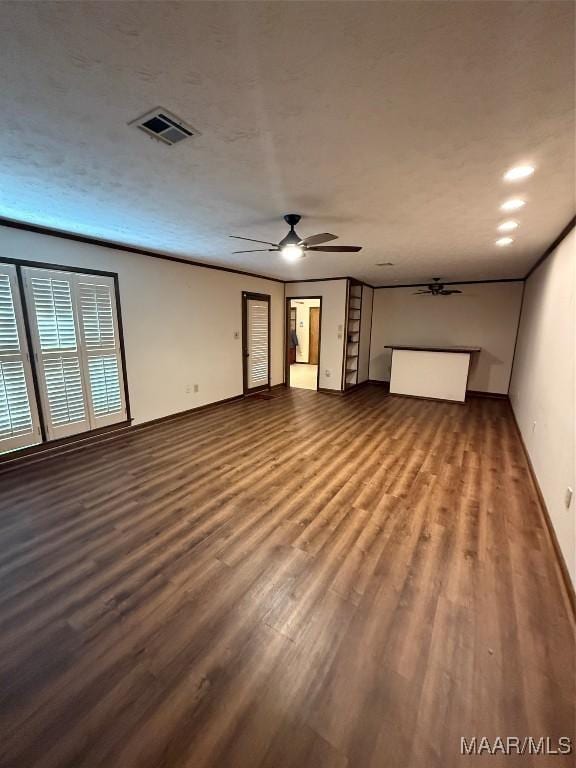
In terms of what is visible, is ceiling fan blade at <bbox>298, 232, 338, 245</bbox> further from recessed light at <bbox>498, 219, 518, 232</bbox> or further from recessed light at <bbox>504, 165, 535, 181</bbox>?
recessed light at <bbox>498, 219, 518, 232</bbox>

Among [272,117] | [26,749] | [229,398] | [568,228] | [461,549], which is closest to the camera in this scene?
[26,749]

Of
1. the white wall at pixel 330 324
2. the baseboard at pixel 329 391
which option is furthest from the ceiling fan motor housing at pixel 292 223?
the baseboard at pixel 329 391

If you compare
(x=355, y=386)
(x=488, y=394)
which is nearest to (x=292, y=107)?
(x=355, y=386)

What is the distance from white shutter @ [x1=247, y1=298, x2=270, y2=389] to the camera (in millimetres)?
6325

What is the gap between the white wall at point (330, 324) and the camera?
6465 millimetres

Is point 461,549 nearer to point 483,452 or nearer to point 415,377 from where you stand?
point 483,452

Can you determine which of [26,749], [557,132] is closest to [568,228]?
[557,132]

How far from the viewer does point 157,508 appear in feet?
8.70

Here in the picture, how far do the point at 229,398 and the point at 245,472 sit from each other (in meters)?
2.94

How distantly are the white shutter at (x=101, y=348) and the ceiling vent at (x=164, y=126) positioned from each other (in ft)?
→ 9.12

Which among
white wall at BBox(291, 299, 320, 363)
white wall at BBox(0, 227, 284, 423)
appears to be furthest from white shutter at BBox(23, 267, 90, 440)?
white wall at BBox(291, 299, 320, 363)

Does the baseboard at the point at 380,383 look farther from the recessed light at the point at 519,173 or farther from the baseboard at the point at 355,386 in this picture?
the recessed light at the point at 519,173

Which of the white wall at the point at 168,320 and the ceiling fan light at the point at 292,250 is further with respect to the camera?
the white wall at the point at 168,320

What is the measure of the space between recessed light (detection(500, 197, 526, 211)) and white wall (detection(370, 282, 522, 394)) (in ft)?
14.6
